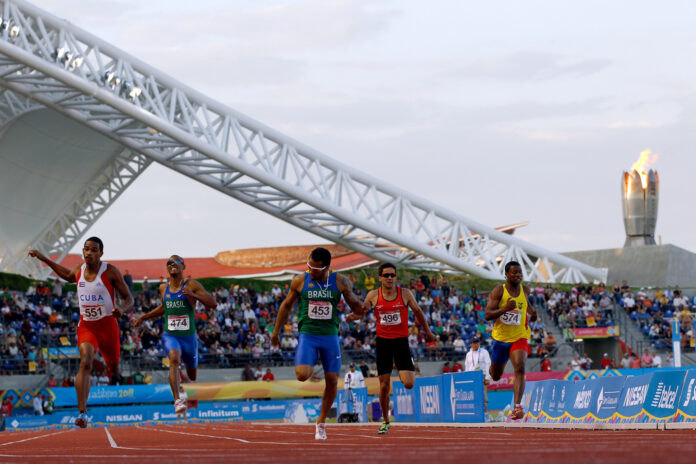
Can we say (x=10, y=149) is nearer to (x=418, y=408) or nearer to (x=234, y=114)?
(x=234, y=114)

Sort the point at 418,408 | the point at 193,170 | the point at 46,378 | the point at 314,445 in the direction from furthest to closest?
1. the point at 193,170
2. the point at 46,378
3. the point at 418,408
4. the point at 314,445

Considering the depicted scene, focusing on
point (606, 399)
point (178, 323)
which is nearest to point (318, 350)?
point (178, 323)

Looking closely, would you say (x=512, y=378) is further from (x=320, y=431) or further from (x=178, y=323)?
(x=320, y=431)

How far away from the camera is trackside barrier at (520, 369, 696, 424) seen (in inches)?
545

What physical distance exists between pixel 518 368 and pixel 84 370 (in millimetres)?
5670

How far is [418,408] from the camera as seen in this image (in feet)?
75.1

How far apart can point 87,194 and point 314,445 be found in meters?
49.5

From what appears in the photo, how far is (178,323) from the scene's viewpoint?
52.0 feet

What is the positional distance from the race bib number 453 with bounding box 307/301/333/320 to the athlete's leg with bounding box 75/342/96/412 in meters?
3.38

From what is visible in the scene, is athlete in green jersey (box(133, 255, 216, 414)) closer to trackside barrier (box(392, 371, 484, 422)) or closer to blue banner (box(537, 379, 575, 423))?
trackside barrier (box(392, 371, 484, 422))

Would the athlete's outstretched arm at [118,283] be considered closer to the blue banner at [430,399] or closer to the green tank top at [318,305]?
the green tank top at [318,305]

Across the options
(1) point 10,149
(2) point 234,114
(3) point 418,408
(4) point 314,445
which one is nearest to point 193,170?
(2) point 234,114

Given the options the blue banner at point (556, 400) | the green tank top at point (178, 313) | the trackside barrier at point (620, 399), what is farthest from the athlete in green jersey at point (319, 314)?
the blue banner at point (556, 400)

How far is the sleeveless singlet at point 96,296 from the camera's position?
13664 mm
